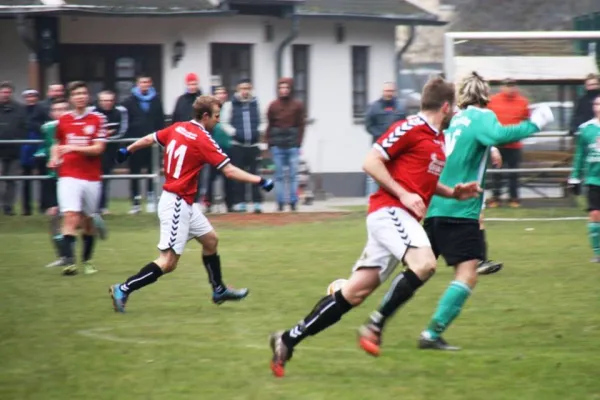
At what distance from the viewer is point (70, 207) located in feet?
42.5

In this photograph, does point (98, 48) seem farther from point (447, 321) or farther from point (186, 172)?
point (447, 321)

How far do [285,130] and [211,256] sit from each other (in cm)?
954

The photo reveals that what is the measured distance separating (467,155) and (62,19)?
18.5m

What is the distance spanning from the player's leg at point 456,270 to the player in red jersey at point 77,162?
491 cm

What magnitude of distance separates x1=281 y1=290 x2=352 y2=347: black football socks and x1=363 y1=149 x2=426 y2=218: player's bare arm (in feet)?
2.18

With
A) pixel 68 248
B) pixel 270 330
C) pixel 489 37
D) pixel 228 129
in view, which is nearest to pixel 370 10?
pixel 228 129

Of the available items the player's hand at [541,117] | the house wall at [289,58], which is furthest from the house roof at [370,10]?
the player's hand at [541,117]

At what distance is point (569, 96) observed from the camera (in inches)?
840

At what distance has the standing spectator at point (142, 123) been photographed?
2003 cm

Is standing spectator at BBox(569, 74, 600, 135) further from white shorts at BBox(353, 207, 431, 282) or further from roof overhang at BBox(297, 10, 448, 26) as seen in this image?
white shorts at BBox(353, 207, 431, 282)

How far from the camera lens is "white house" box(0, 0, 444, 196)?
26.1m

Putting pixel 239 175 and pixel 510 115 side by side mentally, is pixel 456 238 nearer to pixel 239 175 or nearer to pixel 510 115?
pixel 239 175

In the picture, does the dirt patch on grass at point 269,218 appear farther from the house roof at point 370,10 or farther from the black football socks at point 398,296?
the black football socks at point 398,296

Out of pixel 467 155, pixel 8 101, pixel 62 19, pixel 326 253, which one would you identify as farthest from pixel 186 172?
pixel 62 19
